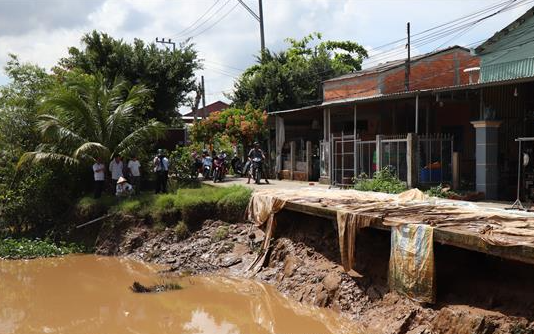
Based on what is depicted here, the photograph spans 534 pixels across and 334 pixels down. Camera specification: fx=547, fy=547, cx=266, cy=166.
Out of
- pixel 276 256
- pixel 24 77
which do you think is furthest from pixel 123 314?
pixel 24 77

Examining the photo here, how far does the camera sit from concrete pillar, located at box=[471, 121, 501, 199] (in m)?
14.4

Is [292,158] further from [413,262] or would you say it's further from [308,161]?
[413,262]

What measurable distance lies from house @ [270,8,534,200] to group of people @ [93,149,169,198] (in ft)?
20.1

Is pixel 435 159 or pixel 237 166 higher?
pixel 435 159

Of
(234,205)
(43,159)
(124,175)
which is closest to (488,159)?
(234,205)

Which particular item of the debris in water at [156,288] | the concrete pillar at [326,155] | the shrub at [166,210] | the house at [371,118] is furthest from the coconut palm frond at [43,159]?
the concrete pillar at [326,155]

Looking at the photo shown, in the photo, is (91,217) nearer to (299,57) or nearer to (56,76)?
(56,76)

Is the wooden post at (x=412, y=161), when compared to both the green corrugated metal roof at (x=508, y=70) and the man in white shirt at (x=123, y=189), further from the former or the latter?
the man in white shirt at (x=123, y=189)

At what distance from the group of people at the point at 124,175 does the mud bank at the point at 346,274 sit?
1.53 m

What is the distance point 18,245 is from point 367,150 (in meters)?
11.9

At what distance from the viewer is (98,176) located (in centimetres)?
1772

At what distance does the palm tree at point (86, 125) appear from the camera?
17828mm

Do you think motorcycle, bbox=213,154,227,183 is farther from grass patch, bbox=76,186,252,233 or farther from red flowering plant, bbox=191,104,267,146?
grass patch, bbox=76,186,252,233

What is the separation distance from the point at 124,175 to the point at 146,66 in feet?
23.7
